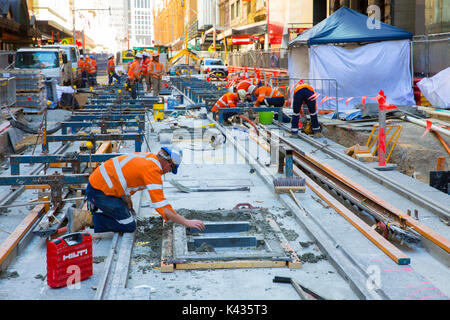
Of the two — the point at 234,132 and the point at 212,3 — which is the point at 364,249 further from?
the point at 212,3

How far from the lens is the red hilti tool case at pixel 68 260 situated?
5.08 m

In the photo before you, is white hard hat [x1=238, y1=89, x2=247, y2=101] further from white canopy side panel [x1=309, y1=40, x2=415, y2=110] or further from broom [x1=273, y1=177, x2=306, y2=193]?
broom [x1=273, y1=177, x2=306, y2=193]

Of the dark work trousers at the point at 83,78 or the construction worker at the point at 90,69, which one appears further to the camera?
the construction worker at the point at 90,69

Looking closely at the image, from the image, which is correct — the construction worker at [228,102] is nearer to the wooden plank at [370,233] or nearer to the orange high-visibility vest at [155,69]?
the wooden plank at [370,233]

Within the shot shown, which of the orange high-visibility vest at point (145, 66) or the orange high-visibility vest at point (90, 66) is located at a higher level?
the orange high-visibility vest at point (90, 66)

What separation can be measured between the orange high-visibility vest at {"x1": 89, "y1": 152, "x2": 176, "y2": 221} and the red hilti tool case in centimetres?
91

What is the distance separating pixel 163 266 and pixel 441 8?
1646cm

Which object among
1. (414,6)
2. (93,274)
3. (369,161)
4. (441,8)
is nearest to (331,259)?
(93,274)

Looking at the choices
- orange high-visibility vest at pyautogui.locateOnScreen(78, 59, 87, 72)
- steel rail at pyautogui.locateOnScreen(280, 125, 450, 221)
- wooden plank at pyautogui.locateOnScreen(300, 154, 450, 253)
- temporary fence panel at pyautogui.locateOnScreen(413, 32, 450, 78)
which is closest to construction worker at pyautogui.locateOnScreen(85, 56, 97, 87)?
orange high-visibility vest at pyautogui.locateOnScreen(78, 59, 87, 72)

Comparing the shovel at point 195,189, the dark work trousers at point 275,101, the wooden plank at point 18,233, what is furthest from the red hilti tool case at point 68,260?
the dark work trousers at point 275,101

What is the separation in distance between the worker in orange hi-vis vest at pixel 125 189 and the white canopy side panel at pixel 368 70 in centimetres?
1364

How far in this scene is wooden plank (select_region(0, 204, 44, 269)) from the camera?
582 cm

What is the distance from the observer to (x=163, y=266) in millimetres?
5547

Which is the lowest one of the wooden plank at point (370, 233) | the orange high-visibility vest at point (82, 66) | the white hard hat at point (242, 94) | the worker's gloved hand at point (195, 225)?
the wooden plank at point (370, 233)
